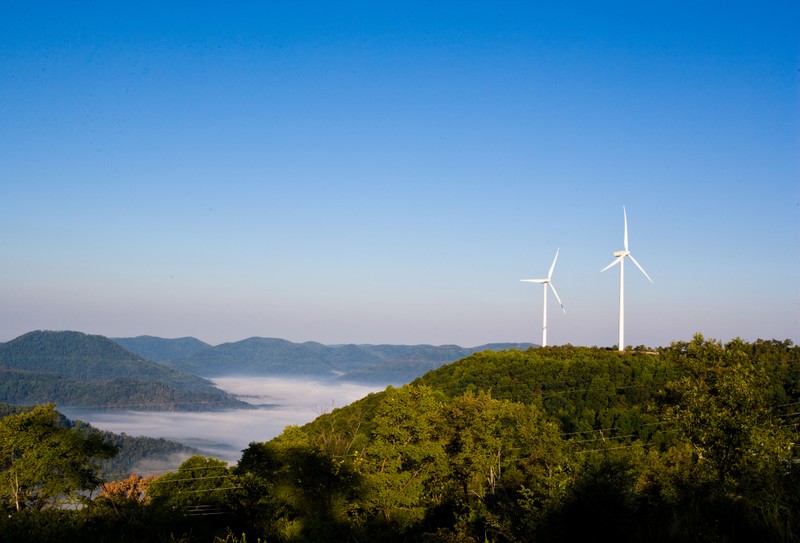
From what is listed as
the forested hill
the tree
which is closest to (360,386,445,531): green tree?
the forested hill

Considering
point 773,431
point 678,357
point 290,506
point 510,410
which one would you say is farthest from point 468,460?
point 773,431

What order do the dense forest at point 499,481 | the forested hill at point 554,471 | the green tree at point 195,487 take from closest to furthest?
1. the forested hill at point 554,471
2. the dense forest at point 499,481
3. the green tree at point 195,487

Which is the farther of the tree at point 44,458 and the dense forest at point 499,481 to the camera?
the tree at point 44,458

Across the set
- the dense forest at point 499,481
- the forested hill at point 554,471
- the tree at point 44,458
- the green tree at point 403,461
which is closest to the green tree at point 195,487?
the dense forest at point 499,481

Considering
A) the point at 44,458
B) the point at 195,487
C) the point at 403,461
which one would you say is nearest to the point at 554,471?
the point at 403,461

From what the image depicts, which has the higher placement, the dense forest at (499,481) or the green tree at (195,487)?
the dense forest at (499,481)

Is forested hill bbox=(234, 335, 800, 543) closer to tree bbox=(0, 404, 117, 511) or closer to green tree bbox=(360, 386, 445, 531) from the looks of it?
green tree bbox=(360, 386, 445, 531)

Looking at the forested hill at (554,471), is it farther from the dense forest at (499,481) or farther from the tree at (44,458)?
the tree at (44,458)
